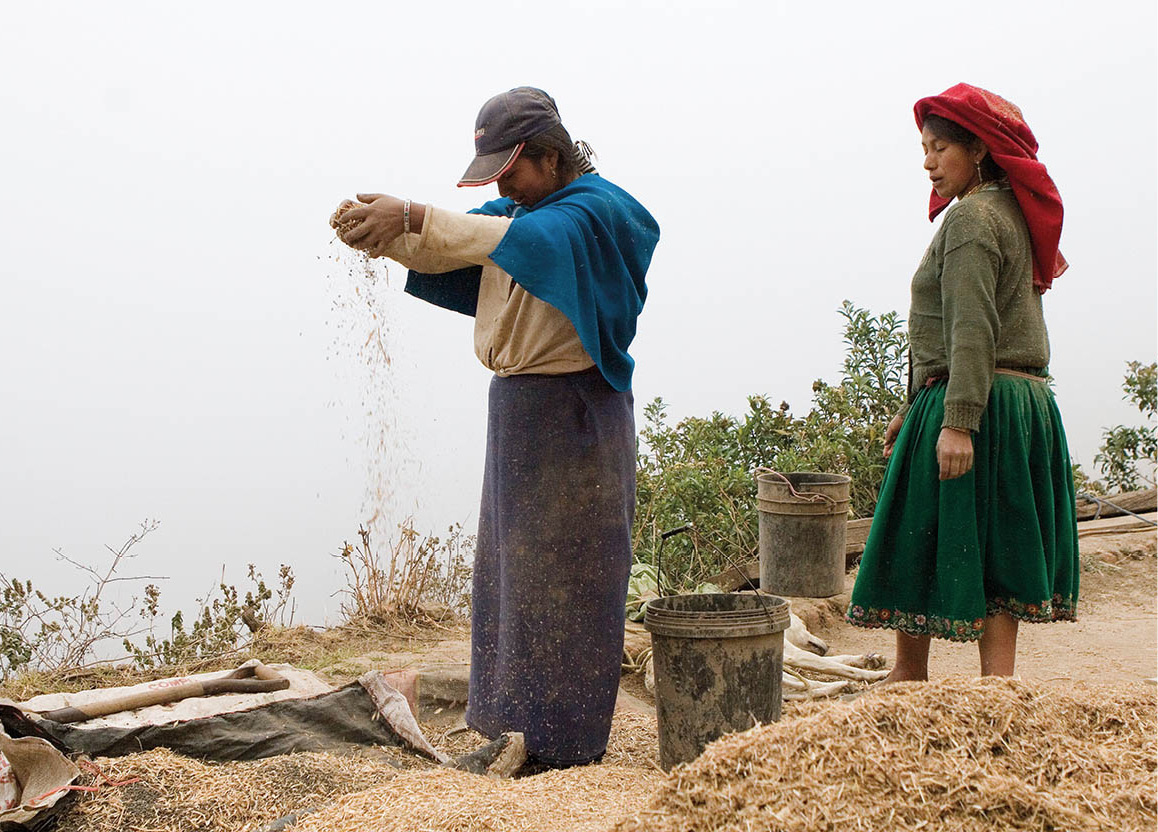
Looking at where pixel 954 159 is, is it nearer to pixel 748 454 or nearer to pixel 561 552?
pixel 561 552

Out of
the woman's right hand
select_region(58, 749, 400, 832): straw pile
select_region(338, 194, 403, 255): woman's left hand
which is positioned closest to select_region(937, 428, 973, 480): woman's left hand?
the woman's right hand

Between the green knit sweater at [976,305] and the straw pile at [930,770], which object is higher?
the green knit sweater at [976,305]

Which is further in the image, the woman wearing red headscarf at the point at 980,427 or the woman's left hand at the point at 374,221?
the woman wearing red headscarf at the point at 980,427

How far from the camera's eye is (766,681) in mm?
3400

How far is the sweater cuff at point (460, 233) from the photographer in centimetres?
294

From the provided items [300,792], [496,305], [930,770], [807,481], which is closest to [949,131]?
[496,305]

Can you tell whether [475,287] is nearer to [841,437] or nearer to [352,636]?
[352,636]

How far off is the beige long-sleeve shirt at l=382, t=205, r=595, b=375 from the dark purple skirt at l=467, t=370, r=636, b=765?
63mm

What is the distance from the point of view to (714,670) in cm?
334

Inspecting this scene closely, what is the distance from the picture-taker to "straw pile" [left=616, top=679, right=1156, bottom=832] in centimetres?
184

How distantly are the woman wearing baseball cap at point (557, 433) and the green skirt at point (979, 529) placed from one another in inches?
36.1

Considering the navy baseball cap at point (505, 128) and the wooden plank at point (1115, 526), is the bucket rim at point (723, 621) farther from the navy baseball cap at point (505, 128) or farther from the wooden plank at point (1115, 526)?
the wooden plank at point (1115, 526)

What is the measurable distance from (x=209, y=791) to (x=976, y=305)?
270 cm

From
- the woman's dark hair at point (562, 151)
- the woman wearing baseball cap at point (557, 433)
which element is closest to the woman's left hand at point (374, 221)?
the woman wearing baseball cap at point (557, 433)
